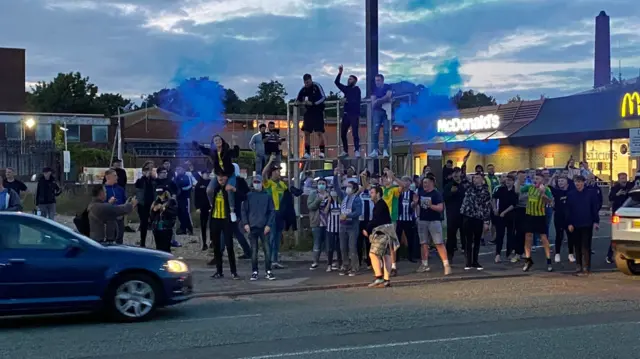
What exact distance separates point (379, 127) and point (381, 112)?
0.40 metres

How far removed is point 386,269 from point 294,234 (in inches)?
202

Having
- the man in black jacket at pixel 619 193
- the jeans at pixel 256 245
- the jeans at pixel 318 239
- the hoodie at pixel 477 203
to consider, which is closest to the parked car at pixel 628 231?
the man in black jacket at pixel 619 193

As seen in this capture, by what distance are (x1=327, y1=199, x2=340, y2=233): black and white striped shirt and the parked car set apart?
484cm

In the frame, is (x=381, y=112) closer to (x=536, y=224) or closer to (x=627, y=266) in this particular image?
(x=536, y=224)

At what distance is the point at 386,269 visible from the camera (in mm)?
12742

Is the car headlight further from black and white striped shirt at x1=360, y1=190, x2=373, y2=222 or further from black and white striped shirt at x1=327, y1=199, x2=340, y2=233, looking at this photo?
black and white striped shirt at x1=360, y1=190, x2=373, y2=222

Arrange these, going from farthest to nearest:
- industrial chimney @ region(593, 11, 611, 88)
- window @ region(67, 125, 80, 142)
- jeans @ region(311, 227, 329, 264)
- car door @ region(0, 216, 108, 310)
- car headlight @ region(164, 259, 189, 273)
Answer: window @ region(67, 125, 80, 142) → industrial chimney @ region(593, 11, 611, 88) → jeans @ region(311, 227, 329, 264) → car headlight @ region(164, 259, 189, 273) → car door @ region(0, 216, 108, 310)

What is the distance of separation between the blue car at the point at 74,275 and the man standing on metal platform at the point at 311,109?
8383mm

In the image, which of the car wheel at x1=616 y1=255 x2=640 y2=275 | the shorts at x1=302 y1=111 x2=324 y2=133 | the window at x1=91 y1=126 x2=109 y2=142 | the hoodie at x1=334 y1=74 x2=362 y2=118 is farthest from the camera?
the window at x1=91 y1=126 x2=109 y2=142

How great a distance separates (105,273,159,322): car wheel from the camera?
9.47 m

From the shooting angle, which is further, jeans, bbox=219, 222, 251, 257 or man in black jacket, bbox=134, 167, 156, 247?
man in black jacket, bbox=134, 167, 156, 247

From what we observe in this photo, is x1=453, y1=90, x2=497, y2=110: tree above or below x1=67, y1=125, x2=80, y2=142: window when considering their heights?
above

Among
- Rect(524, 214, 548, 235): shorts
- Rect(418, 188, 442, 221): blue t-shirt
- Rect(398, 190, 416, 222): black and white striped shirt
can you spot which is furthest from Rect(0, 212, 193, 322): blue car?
Rect(524, 214, 548, 235): shorts

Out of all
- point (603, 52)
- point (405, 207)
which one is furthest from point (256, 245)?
point (603, 52)
